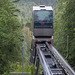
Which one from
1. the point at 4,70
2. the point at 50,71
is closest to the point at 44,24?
the point at 4,70

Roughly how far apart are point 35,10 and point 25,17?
526 ft

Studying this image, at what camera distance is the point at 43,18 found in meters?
23.2

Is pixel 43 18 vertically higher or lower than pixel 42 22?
higher

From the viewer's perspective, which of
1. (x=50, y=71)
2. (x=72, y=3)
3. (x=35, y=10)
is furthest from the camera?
(x=72, y=3)

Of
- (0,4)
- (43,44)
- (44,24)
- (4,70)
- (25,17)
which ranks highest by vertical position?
(0,4)

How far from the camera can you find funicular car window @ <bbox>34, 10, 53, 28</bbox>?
22938mm

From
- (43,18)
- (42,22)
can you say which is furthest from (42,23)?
(43,18)

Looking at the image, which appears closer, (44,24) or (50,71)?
(50,71)

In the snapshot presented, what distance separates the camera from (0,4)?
26.9 m

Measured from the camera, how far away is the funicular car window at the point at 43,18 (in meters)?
22.9

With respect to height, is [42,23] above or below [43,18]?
below

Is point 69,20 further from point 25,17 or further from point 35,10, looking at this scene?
point 25,17

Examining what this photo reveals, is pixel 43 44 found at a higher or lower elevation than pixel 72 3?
lower

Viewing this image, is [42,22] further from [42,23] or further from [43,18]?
[43,18]
